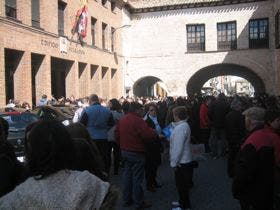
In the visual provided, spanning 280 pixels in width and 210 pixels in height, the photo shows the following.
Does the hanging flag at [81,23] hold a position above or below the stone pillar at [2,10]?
above

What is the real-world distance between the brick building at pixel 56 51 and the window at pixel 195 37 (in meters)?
5.66

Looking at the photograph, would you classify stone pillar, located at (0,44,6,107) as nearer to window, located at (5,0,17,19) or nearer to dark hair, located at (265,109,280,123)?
window, located at (5,0,17,19)

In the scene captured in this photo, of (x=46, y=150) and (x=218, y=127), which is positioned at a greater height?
(x=46, y=150)

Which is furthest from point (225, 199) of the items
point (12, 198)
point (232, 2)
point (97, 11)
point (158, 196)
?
point (232, 2)

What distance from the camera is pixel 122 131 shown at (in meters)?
7.16

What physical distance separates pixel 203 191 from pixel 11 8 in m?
13.8

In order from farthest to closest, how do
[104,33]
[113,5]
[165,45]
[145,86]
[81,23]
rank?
[145,86] → [165,45] → [113,5] → [104,33] → [81,23]

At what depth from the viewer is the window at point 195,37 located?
3441 cm

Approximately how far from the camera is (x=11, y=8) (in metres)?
18.9

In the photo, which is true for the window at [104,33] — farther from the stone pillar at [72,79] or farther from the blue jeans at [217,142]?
the blue jeans at [217,142]

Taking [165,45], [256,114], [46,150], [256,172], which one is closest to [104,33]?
[165,45]

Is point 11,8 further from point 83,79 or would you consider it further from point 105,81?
point 105,81

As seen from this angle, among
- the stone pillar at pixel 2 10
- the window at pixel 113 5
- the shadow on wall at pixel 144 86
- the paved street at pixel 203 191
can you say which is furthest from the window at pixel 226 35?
the paved street at pixel 203 191

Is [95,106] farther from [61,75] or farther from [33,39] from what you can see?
[61,75]
